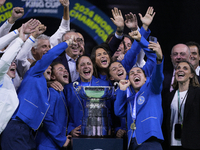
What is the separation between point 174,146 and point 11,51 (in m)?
2.05

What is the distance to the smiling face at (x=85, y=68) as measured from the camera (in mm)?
3906

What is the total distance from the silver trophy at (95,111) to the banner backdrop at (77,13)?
204cm

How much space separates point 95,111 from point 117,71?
2.34 feet

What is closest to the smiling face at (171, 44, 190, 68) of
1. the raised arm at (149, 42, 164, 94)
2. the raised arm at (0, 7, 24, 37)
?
the raised arm at (149, 42, 164, 94)

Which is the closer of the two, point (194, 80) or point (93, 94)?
point (93, 94)

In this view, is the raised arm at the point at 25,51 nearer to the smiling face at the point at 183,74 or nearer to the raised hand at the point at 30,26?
the raised hand at the point at 30,26

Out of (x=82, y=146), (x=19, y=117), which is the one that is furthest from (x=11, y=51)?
(x=82, y=146)

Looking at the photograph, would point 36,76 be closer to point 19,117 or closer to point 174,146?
point 19,117

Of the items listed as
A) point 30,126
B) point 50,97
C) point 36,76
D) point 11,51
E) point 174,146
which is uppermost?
point 11,51

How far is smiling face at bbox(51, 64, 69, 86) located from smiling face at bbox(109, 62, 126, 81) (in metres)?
0.54

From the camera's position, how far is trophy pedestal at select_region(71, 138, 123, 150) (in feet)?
10.4

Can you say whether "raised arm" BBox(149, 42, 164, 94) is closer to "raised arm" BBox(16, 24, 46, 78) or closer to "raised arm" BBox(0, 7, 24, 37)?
"raised arm" BBox(16, 24, 46, 78)

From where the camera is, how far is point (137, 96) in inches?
137

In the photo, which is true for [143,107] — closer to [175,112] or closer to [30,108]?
[175,112]
